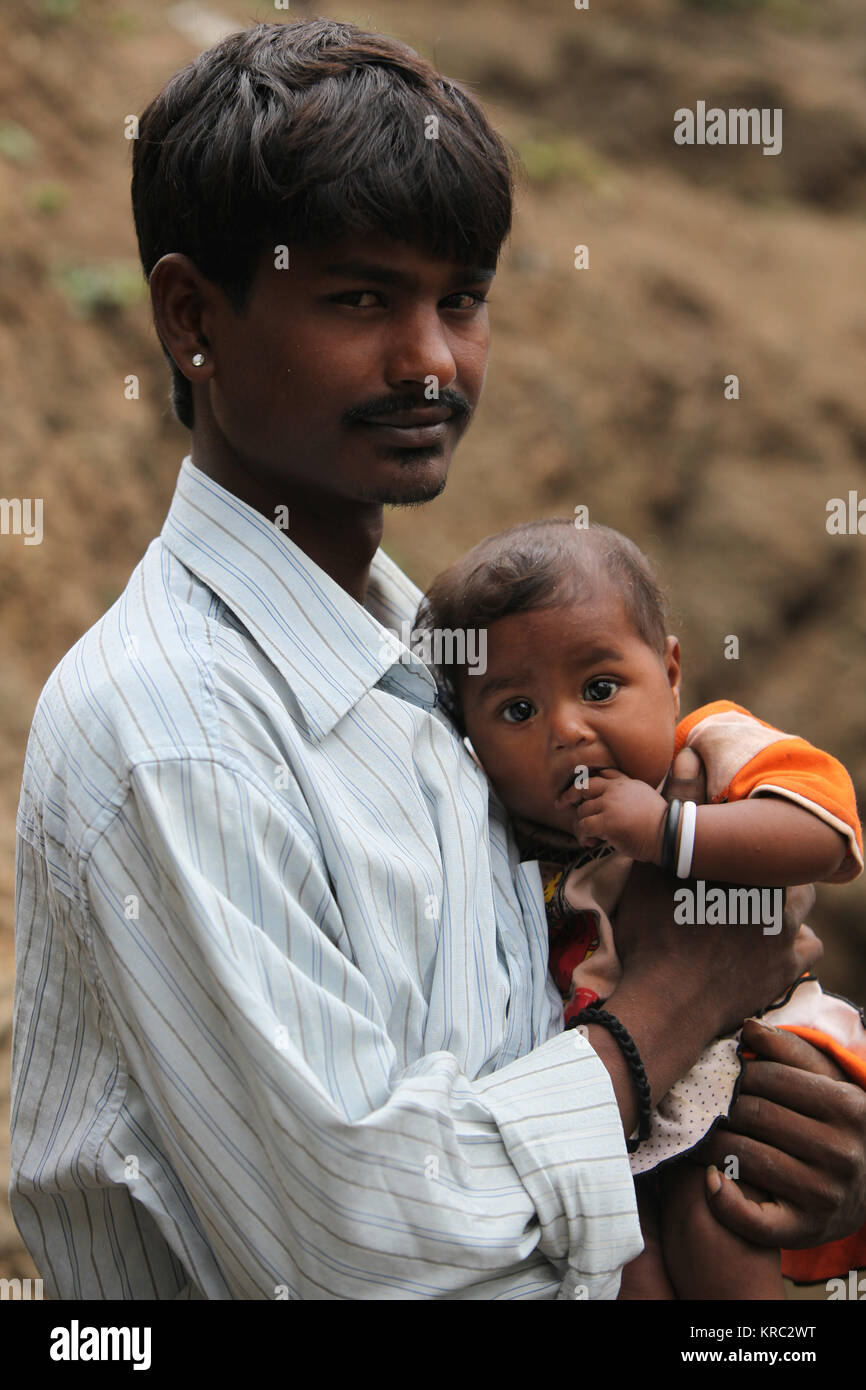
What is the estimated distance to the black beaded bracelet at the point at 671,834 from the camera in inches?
75.3

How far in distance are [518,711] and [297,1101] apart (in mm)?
813

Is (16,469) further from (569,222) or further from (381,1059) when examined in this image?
(381,1059)

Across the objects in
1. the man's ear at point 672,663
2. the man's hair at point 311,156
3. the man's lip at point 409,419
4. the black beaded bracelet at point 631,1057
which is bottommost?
the black beaded bracelet at point 631,1057

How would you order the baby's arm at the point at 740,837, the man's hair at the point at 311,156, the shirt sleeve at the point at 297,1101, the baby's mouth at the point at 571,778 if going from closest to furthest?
1. the shirt sleeve at the point at 297,1101
2. the man's hair at the point at 311,156
3. the baby's arm at the point at 740,837
4. the baby's mouth at the point at 571,778

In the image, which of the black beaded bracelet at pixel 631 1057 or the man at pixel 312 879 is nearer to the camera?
the man at pixel 312 879

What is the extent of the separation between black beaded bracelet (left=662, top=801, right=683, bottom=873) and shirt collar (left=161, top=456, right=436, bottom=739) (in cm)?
44

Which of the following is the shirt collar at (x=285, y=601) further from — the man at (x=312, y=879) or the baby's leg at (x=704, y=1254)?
the baby's leg at (x=704, y=1254)

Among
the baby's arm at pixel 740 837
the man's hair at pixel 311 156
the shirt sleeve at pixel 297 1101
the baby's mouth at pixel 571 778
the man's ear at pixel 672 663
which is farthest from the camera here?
the man's ear at pixel 672 663

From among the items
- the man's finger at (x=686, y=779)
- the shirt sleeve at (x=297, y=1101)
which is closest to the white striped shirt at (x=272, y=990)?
the shirt sleeve at (x=297, y=1101)

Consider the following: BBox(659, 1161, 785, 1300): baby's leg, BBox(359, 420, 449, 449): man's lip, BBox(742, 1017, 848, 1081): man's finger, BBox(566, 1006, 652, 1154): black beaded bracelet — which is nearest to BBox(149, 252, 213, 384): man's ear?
BBox(359, 420, 449, 449): man's lip

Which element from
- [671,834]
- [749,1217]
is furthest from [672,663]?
[749,1217]

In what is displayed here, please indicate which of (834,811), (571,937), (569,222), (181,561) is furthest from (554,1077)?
(569,222)

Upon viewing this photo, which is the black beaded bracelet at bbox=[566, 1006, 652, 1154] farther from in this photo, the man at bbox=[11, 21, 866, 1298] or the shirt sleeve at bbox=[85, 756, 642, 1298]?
the shirt sleeve at bbox=[85, 756, 642, 1298]

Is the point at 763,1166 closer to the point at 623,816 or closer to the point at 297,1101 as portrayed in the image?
the point at 623,816
